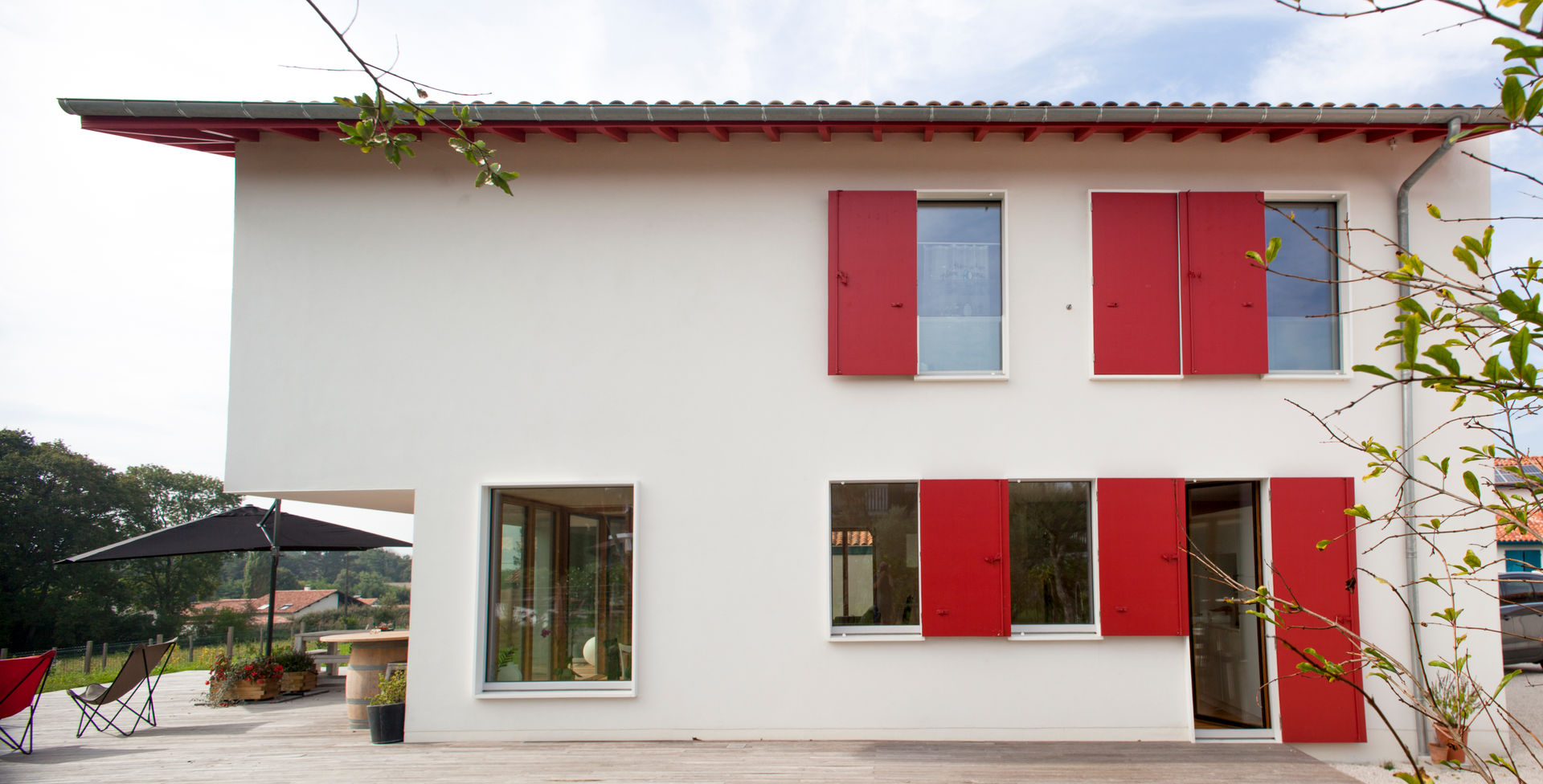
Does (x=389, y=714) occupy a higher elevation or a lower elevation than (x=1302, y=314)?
lower

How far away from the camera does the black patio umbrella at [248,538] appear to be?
371 inches

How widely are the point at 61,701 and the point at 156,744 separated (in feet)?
13.5

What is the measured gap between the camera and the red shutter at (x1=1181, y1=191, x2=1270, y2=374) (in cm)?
714

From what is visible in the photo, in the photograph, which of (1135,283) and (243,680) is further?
(243,680)

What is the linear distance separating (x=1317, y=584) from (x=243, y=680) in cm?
1025

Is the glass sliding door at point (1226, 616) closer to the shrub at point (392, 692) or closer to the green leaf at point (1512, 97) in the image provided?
the shrub at point (392, 692)

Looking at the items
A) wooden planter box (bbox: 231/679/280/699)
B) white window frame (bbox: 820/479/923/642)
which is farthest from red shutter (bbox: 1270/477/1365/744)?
wooden planter box (bbox: 231/679/280/699)

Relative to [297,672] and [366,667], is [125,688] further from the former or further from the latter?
[297,672]

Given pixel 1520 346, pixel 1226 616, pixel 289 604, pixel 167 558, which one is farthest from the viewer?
pixel 289 604

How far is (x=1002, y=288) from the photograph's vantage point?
7344 millimetres

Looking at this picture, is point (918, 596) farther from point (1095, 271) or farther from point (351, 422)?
point (351, 422)

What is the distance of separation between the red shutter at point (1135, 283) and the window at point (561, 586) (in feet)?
13.4

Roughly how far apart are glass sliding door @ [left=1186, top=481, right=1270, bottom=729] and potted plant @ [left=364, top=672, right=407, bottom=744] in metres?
6.38

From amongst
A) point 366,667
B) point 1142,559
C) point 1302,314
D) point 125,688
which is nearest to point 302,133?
point 366,667
